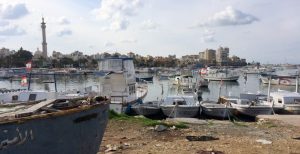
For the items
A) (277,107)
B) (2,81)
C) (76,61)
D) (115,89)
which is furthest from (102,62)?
(76,61)

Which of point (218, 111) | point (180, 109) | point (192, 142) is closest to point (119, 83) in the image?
point (180, 109)

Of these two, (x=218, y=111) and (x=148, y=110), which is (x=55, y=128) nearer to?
(x=148, y=110)

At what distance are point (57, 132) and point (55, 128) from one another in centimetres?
13

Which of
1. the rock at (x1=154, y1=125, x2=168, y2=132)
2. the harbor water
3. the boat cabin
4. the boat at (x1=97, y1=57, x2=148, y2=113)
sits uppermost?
the boat at (x1=97, y1=57, x2=148, y2=113)

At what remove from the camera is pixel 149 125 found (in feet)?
55.3

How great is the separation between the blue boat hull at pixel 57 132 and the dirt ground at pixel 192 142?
2.51 m

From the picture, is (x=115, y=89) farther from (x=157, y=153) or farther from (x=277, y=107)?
(x=157, y=153)

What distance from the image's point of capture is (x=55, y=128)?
27.2 feet

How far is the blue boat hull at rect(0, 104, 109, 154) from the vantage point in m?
7.44

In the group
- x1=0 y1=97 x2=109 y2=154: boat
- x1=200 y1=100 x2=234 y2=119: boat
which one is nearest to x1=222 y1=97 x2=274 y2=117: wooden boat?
x1=200 y1=100 x2=234 y2=119: boat

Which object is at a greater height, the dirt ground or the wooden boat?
the dirt ground

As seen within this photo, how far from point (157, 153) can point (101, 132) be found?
7.42 feet

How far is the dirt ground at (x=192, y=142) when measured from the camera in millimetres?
12172

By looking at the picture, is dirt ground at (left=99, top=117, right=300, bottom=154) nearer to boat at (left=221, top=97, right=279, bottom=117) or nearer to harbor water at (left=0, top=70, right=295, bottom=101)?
boat at (left=221, top=97, right=279, bottom=117)
